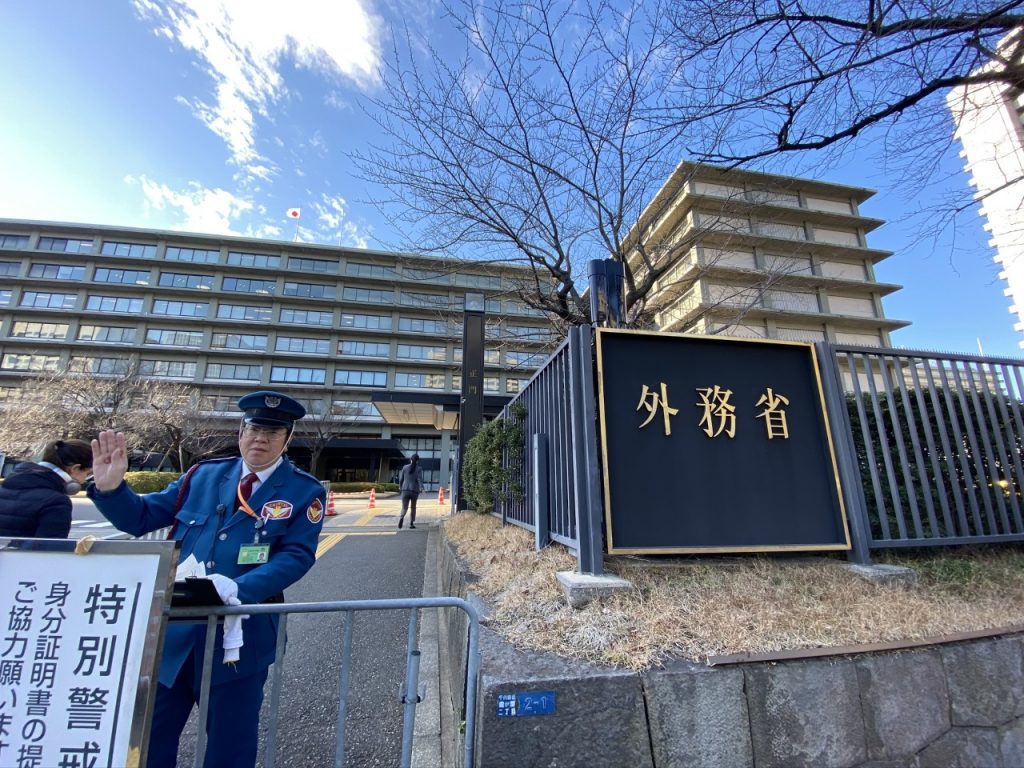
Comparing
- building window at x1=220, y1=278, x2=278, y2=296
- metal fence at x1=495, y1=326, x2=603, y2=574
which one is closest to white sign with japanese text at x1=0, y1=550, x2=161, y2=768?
metal fence at x1=495, y1=326, x2=603, y2=574

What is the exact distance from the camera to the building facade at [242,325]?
38.0 metres

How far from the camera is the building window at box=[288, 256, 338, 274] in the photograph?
4394 cm

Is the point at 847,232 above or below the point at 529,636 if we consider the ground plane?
above

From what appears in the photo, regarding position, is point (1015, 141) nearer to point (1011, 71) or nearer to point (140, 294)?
point (1011, 71)

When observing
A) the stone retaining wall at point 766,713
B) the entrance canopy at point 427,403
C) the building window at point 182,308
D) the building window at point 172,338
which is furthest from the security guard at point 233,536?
the building window at point 182,308

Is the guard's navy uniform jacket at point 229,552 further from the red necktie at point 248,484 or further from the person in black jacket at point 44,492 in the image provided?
the person in black jacket at point 44,492

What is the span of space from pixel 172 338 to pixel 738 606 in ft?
162

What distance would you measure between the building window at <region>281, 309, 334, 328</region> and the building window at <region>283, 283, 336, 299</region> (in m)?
1.73

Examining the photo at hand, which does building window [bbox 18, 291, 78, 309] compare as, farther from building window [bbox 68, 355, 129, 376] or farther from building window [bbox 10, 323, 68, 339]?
building window [bbox 68, 355, 129, 376]

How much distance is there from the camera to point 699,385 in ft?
11.6

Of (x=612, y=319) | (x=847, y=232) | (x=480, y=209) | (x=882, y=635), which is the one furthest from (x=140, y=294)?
(x=847, y=232)

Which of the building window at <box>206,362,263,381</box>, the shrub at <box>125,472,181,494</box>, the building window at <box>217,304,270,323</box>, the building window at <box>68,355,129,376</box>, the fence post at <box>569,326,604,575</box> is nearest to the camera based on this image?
the fence post at <box>569,326,604,575</box>

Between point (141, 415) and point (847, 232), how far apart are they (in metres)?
45.4

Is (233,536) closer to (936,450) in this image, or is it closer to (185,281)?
(936,450)
